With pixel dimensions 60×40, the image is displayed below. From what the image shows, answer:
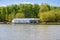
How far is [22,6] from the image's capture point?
25.0 meters

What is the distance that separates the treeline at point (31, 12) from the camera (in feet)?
74.6

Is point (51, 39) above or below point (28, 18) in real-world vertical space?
above

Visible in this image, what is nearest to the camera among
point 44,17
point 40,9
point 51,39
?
point 51,39

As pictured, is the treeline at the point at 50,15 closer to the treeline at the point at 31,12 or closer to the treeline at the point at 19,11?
the treeline at the point at 31,12

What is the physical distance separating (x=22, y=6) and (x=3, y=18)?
2.82 metres

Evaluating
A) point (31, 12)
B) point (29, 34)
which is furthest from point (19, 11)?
point (29, 34)

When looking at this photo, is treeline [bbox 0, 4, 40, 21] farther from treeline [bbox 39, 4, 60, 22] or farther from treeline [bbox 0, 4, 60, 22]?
treeline [bbox 39, 4, 60, 22]

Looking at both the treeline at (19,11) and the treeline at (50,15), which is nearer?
the treeline at (50,15)

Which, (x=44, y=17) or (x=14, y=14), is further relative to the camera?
(x=14, y=14)

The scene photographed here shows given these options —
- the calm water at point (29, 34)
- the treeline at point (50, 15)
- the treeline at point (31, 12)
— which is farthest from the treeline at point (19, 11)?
the calm water at point (29, 34)

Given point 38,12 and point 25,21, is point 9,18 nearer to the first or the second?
point 25,21

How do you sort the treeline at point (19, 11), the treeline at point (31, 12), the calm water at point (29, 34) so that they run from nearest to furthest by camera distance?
1. the calm water at point (29, 34)
2. the treeline at point (31, 12)
3. the treeline at point (19, 11)

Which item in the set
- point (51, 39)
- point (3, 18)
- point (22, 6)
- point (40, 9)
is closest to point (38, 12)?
point (40, 9)

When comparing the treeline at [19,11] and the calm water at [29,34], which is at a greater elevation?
the calm water at [29,34]
